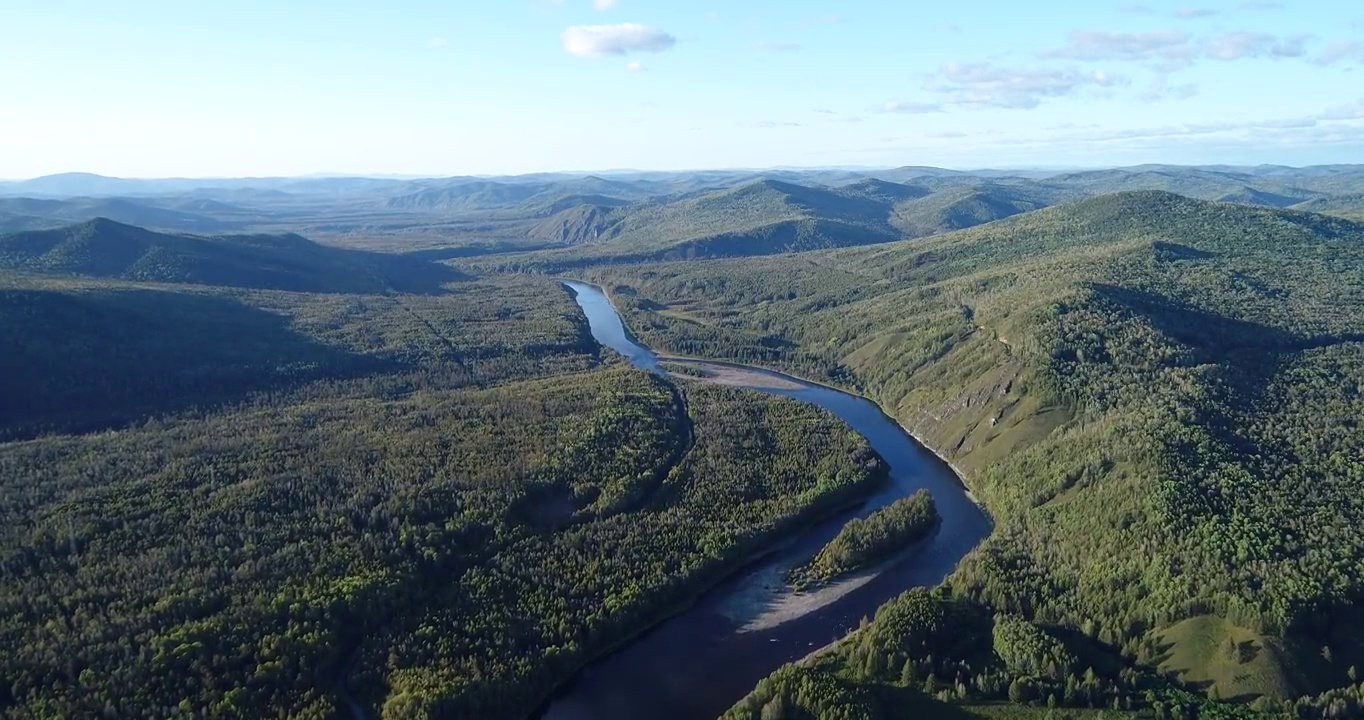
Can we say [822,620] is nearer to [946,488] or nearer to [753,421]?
[946,488]

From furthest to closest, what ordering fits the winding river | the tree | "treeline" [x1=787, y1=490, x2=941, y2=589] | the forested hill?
"treeline" [x1=787, y1=490, x2=941, y2=589], the winding river, the forested hill, the tree

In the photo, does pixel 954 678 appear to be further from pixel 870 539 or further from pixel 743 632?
pixel 870 539

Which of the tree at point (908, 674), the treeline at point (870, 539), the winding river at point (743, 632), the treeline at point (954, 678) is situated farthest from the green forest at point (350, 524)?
the tree at point (908, 674)

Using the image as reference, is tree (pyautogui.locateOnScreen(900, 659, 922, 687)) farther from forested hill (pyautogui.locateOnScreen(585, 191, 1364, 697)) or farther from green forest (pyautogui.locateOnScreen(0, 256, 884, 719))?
green forest (pyautogui.locateOnScreen(0, 256, 884, 719))

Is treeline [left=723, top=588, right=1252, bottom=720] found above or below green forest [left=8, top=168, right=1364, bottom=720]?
below

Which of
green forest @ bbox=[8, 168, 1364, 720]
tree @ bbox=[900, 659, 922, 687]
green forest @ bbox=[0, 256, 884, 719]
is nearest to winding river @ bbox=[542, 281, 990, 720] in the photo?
green forest @ bbox=[8, 168, 1364, 720]

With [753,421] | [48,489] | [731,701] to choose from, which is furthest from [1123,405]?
[48,489]
